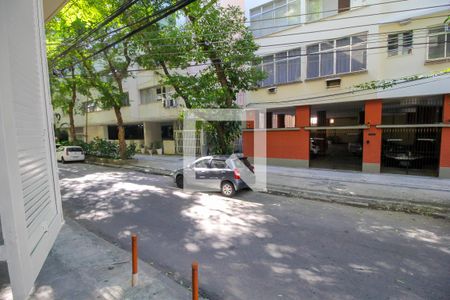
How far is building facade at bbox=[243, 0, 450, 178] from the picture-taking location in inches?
425

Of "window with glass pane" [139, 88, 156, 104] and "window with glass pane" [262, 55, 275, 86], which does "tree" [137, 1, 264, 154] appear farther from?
"window with glass pane" [139, 88, 156, 104]

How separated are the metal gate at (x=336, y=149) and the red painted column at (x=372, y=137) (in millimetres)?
1007

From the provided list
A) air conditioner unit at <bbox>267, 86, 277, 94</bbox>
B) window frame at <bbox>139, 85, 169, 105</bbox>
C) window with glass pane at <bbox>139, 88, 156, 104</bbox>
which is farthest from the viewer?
window with glass pane at <bbox>139, 88, 156, 104</bbox>

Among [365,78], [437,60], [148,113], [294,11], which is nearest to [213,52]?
[294,11]

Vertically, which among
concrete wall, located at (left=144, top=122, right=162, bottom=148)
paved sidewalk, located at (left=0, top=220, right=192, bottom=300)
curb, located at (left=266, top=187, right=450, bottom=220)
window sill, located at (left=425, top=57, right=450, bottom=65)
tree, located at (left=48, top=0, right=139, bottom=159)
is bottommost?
curb, located at (left=266, top=187, right=450, bottom=220)

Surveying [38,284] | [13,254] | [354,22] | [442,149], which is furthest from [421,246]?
[354,22]

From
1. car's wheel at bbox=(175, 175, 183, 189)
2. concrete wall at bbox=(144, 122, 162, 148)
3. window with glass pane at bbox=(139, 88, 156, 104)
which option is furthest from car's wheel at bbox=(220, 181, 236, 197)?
concrete wall at bbox=(144, 122, 162, 148)

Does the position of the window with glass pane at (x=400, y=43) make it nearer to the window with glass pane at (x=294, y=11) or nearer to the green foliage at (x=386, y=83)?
the green foliage at (x=386, y=83)

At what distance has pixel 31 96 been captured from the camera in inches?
84.0

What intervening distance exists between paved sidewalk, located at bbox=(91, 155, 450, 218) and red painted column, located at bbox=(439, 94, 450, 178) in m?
Answer: 0.46

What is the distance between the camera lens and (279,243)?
203 inches

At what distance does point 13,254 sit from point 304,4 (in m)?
15.7

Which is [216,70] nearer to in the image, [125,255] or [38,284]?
[125,255]

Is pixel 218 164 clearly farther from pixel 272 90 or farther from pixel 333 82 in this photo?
pixel 333 82
